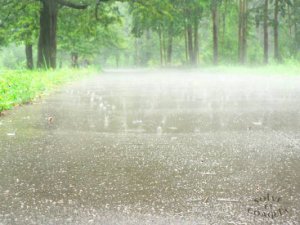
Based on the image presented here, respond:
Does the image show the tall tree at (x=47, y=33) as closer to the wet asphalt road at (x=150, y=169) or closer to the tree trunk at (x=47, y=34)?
the tree trunk at (x=47, y=34)

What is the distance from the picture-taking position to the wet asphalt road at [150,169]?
275 cm

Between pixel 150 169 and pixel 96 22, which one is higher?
pixel 96 22

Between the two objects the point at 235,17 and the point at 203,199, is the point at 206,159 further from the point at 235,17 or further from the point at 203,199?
the point at 235,17

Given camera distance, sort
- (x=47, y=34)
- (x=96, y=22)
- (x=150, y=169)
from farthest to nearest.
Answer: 1. (x=96, y=22)
2. (x=47, y=34)
3. (x=150, y=169)

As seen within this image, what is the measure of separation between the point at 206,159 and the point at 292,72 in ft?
65.1

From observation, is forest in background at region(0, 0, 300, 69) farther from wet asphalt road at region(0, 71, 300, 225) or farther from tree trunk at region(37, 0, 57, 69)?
wet asphalt road at region(0, 71, 300, 225)

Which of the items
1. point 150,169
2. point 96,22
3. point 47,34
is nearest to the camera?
point 150,169

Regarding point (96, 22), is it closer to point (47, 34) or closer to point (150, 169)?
point (47, 34)

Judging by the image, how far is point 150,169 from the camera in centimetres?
386

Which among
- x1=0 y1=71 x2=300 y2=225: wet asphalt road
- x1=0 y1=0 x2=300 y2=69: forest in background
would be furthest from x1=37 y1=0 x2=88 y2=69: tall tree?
x1=0 y1=71 x2=300 y2=225: wet asphalt road

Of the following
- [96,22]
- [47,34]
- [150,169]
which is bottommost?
[150,169]

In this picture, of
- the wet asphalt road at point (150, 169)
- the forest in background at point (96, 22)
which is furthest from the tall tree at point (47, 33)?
the wet asphalt road at point (150, 169)

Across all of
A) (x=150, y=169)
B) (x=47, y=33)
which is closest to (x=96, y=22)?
(x=47, y=33)

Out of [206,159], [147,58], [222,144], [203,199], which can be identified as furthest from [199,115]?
[147,58]
